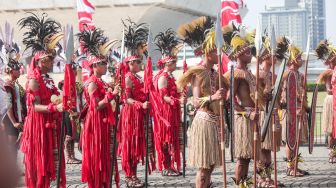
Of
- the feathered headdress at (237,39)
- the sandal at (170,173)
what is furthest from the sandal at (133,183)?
the feathered headdress at (237,39)

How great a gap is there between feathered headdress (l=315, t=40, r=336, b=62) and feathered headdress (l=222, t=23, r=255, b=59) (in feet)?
11.7

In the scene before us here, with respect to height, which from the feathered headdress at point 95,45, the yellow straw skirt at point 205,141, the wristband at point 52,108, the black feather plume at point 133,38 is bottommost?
the yellow straw skirt at point 205,141

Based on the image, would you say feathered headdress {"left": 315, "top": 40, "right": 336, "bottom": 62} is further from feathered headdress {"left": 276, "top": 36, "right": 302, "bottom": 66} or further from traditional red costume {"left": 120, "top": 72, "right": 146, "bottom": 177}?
traditional red costume {"left": 120, "top": 72, "right": 146, "bottom": 177}

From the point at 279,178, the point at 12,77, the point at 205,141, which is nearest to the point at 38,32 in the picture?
the point at 205,141

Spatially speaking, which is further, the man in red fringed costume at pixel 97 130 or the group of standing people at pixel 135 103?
the man in red fringed costume at pixel 97 130

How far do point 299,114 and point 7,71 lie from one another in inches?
155

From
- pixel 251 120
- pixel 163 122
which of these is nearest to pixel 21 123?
pixel 163 122

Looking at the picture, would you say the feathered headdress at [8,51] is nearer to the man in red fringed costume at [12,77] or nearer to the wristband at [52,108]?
the man in red fringed costume at [12,77]

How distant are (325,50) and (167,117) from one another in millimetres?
2865

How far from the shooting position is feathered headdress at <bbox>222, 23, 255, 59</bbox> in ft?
24.7

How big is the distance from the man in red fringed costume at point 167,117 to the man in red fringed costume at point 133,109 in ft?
1.85

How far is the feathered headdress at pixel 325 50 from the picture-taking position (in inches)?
442

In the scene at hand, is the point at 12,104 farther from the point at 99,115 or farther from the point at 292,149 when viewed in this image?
the point at 292,149

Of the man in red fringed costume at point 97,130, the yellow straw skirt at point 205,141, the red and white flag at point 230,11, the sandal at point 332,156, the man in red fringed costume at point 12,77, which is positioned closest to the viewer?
the yellow straw skirt at point 205,141
